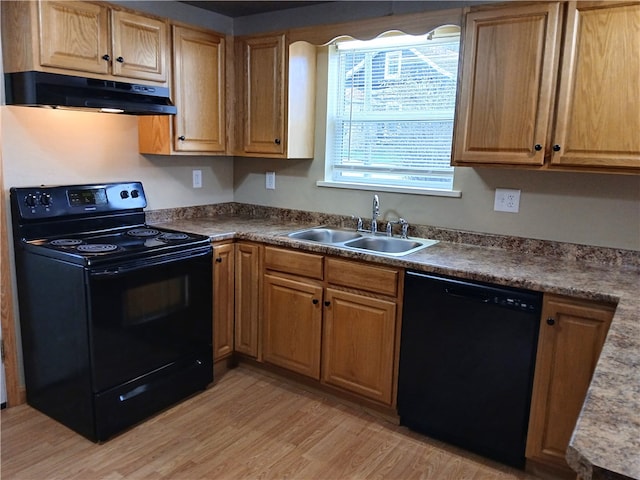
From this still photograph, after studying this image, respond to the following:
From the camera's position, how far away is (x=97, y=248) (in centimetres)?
240

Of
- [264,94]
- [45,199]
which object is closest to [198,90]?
[264,94]

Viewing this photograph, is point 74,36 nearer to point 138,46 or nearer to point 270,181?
point 138,46

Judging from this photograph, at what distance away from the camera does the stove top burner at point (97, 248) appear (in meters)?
2.34

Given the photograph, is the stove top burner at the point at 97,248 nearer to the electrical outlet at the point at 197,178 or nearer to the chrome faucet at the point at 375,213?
the electrical outlet at the point at 197,178

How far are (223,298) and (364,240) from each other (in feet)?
2.98

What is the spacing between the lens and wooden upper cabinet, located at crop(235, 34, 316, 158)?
3.08 m

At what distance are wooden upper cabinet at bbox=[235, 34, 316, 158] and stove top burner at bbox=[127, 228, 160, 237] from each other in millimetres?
799

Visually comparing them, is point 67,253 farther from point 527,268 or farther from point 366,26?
point 527,268

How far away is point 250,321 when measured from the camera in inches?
120

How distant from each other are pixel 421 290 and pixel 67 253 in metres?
1.64

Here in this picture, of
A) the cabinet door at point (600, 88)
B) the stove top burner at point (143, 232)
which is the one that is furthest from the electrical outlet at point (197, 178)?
the cabinet door at point (600, 88)

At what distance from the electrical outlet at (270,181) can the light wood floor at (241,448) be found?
149 cm

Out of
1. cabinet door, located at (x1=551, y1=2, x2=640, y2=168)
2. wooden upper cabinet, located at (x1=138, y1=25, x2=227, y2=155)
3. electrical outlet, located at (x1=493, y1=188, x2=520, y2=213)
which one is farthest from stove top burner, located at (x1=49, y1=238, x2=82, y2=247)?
cabinet door, located at (x1=551, y1=2, x2=640, y2=168)

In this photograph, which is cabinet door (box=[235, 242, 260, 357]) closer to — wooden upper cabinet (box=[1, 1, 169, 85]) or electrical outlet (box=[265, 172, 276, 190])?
electrical outlet (box=[265, 172, 276, 190])
